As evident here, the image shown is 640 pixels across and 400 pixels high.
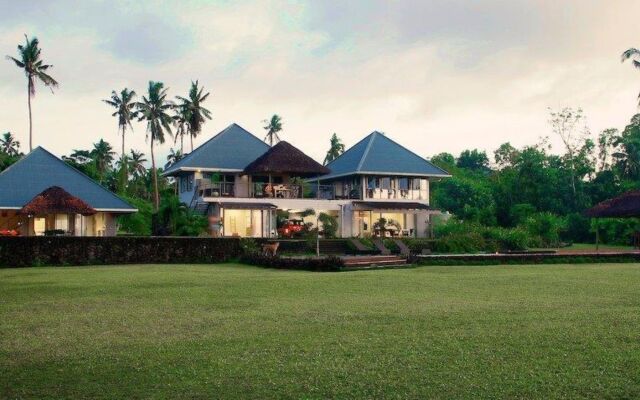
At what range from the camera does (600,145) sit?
212 ft

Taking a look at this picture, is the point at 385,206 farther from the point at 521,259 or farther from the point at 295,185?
the point at 521,259

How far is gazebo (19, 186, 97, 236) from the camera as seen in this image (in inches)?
1355

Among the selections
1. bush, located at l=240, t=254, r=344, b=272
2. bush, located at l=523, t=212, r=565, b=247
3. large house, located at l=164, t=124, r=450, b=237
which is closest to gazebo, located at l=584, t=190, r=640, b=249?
bush, located at l=523, t=212, r=565, b=247

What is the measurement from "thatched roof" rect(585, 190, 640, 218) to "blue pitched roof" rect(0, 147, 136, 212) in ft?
81.4

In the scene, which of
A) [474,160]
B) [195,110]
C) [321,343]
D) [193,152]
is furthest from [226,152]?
[474,160]

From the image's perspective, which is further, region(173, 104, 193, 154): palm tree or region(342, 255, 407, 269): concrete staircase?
region(173, 104, 193, 154): palm tree

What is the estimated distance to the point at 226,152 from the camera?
46.9m

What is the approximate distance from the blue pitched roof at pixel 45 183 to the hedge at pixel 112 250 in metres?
10.3

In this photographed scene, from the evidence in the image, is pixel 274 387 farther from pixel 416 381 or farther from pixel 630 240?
pixel 630 240

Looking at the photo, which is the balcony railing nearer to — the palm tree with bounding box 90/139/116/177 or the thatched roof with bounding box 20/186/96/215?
the thatched roof with bounding box 20/186/96/215

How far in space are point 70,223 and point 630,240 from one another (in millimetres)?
33901

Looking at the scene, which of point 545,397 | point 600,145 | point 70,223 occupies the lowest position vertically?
point 545,397

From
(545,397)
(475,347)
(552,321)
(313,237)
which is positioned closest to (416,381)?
(545,397)

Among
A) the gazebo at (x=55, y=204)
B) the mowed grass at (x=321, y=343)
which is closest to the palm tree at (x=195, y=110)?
the gazebo at (x=55, y=204)
